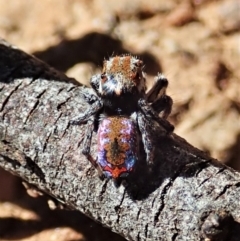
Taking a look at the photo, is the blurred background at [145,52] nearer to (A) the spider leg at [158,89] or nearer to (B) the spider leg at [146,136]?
(A) the spider leg at [158,89]

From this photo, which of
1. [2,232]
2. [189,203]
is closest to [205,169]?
[189,203]

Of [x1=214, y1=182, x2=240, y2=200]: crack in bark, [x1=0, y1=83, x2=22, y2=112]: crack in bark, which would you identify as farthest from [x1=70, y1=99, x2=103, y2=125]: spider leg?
[x1=214, y1=182, x2=240, y2=200]: crack in bark

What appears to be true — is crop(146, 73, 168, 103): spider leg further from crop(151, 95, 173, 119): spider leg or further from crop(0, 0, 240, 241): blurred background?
crop(0, 0, 240, 241): blurred background

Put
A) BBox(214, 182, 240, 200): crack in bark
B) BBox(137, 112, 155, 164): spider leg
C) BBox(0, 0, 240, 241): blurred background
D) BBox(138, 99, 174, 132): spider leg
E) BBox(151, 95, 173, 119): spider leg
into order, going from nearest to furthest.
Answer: BBox(214, 182, 240, 200): crack in bark < BBox(137, 112, 155, 164): spider leg < BBox(138, 99, 174, 132): spider leg < BBox(151, 95, 173, 119): spider leg < BBox(0, 0, 240, 241): blurred background

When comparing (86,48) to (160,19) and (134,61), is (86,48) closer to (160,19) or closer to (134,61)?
(160,19)

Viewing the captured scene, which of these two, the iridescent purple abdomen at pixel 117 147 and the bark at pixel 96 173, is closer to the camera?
the bark at pixel 96 173

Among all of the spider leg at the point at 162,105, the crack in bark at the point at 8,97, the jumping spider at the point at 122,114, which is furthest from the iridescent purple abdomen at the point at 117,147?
the crack in bark at the point at 8,97

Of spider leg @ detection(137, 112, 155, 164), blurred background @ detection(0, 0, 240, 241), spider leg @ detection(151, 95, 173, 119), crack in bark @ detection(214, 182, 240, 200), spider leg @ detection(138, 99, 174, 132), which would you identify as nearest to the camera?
crack in bark @ detection(214, 182, 240, 200)
